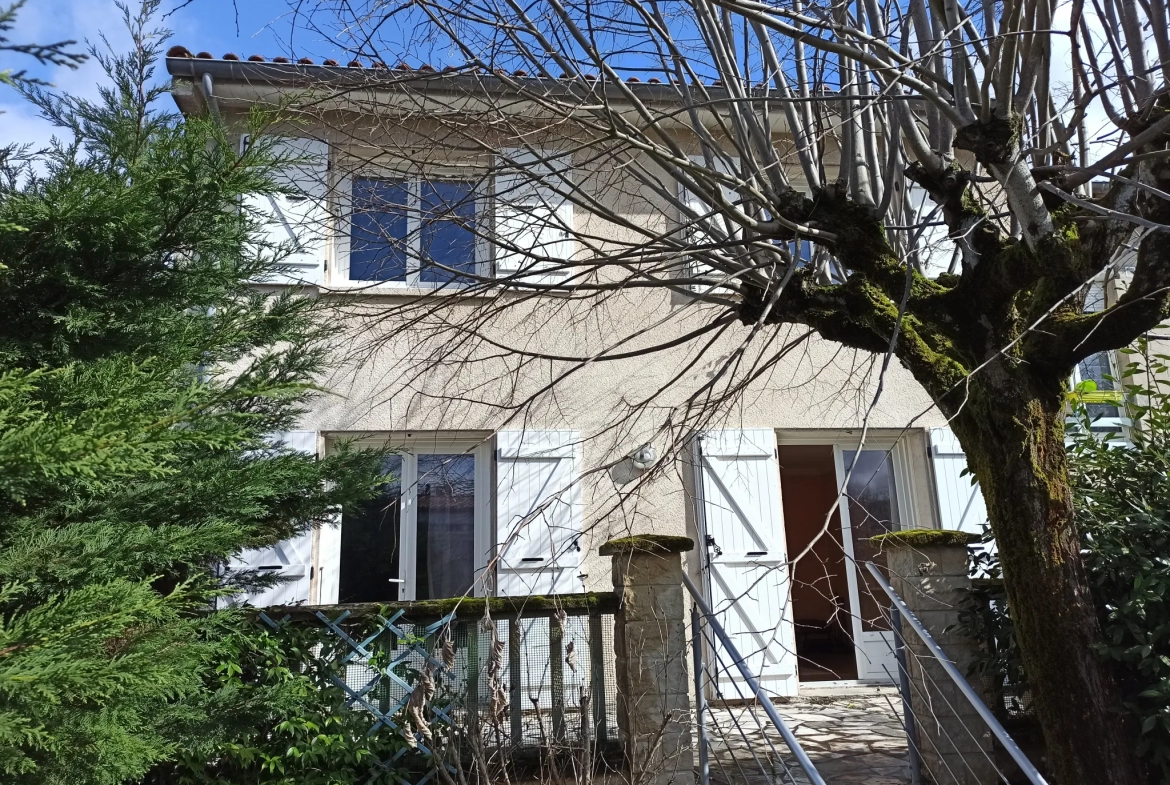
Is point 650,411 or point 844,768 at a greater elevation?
point 650,411

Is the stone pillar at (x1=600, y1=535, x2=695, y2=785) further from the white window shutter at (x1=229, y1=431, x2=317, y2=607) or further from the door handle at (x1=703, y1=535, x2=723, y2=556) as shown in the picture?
the white window shutter at (x1=229, y1=431, x2=317, y2=607)

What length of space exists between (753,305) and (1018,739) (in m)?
2.47

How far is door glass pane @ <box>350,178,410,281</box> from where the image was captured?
4.27m

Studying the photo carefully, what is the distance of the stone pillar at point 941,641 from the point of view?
4.11 m

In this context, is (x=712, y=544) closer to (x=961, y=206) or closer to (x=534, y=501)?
(x=534, y=501)

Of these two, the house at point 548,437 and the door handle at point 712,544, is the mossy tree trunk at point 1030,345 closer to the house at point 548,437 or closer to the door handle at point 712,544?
the house at point 548,437

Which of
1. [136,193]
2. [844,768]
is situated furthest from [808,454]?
[136,193]

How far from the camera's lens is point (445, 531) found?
21.2 feet

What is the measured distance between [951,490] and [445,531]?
13.2ft

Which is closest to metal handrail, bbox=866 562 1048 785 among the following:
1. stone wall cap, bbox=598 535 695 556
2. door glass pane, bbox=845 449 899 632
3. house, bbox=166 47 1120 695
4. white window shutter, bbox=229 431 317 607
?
stone wall cap, bbox=598 535 695 556

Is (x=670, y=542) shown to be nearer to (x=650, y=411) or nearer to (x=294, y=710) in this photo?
(x=294, y=710)

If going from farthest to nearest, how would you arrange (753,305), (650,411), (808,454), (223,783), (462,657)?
(808,454) → (650,411) → (462,657) → (753,305) → (223,783)

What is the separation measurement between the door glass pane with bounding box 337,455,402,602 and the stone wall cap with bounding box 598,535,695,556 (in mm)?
2411

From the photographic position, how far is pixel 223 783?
3688mm
